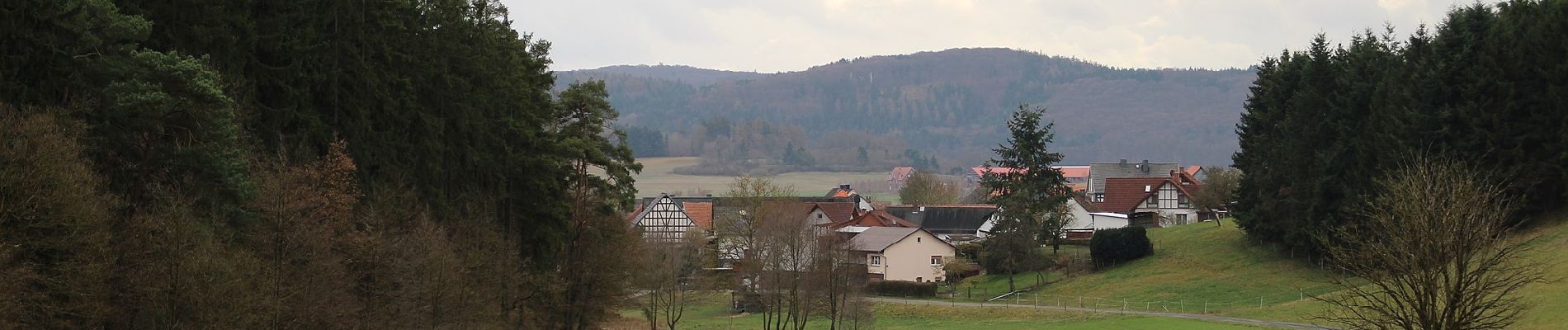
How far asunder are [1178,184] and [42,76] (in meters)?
92.3

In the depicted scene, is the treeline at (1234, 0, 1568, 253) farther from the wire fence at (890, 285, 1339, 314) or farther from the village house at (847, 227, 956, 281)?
the village house at (847, 227, 956, 281)

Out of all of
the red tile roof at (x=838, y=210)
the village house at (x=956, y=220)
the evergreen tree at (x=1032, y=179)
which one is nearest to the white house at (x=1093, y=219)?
the village house at (x=956, y=220)

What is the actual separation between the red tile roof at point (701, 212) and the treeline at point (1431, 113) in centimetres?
Answer: 5537

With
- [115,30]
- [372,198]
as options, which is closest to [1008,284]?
[372,198]

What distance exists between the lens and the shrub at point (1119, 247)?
76312 millimetres

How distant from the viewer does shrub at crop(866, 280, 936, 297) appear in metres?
77.8

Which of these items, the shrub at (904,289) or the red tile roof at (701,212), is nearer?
the shrub at (904,289)

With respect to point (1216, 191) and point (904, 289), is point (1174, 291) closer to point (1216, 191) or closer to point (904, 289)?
point (904, 289)

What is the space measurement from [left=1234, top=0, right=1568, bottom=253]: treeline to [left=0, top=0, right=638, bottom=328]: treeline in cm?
2853

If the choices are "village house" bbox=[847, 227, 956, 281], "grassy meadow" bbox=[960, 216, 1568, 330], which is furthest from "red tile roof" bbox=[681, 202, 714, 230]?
"grassy meadow" bbox=[960, 216, 1568, 330]

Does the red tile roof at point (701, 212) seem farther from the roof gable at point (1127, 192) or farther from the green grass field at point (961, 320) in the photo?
the green grass field at point (961, 320)

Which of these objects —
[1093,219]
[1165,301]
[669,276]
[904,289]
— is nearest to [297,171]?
[669,276]

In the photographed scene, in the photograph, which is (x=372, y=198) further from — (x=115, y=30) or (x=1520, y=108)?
(x=1520, y=108)

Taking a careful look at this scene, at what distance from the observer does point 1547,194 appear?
54.0 metres
